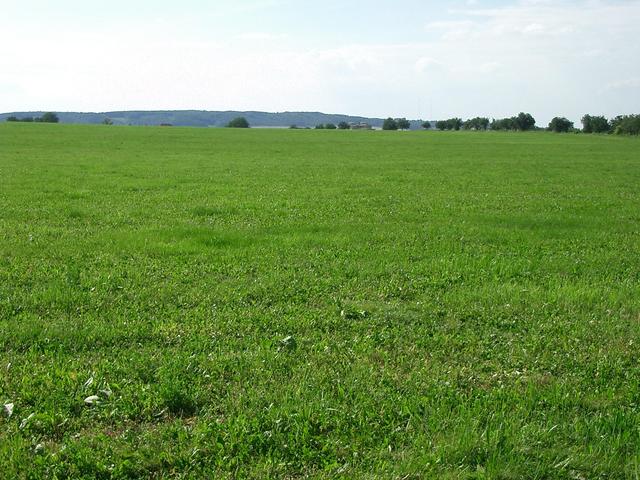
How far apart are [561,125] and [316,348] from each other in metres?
146

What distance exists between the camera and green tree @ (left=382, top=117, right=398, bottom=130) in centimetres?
17650

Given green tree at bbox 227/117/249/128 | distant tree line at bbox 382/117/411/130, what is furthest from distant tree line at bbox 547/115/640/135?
green tree at bbox 227/117/249/128

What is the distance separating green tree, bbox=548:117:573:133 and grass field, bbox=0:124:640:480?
135 m

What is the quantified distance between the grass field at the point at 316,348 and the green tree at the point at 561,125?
135 m

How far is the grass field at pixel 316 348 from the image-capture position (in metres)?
4.82

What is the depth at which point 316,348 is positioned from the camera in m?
6.88

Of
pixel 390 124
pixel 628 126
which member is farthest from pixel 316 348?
pixel 390 124

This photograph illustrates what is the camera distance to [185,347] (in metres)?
6.77

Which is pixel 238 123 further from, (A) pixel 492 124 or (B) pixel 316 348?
(B) pixel 316 348

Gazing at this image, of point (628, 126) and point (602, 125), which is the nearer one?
point (628, 126)

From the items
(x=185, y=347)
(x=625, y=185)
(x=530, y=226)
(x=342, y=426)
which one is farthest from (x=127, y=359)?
(x=625, y=185)

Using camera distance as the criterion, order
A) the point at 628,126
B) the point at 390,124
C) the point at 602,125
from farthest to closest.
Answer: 1. the point at 390,124
2. the point at 602,125
3. the point at 628,126

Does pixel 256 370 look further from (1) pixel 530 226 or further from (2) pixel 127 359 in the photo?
(1) pixel 530 226

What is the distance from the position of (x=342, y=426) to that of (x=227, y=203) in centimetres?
1291
